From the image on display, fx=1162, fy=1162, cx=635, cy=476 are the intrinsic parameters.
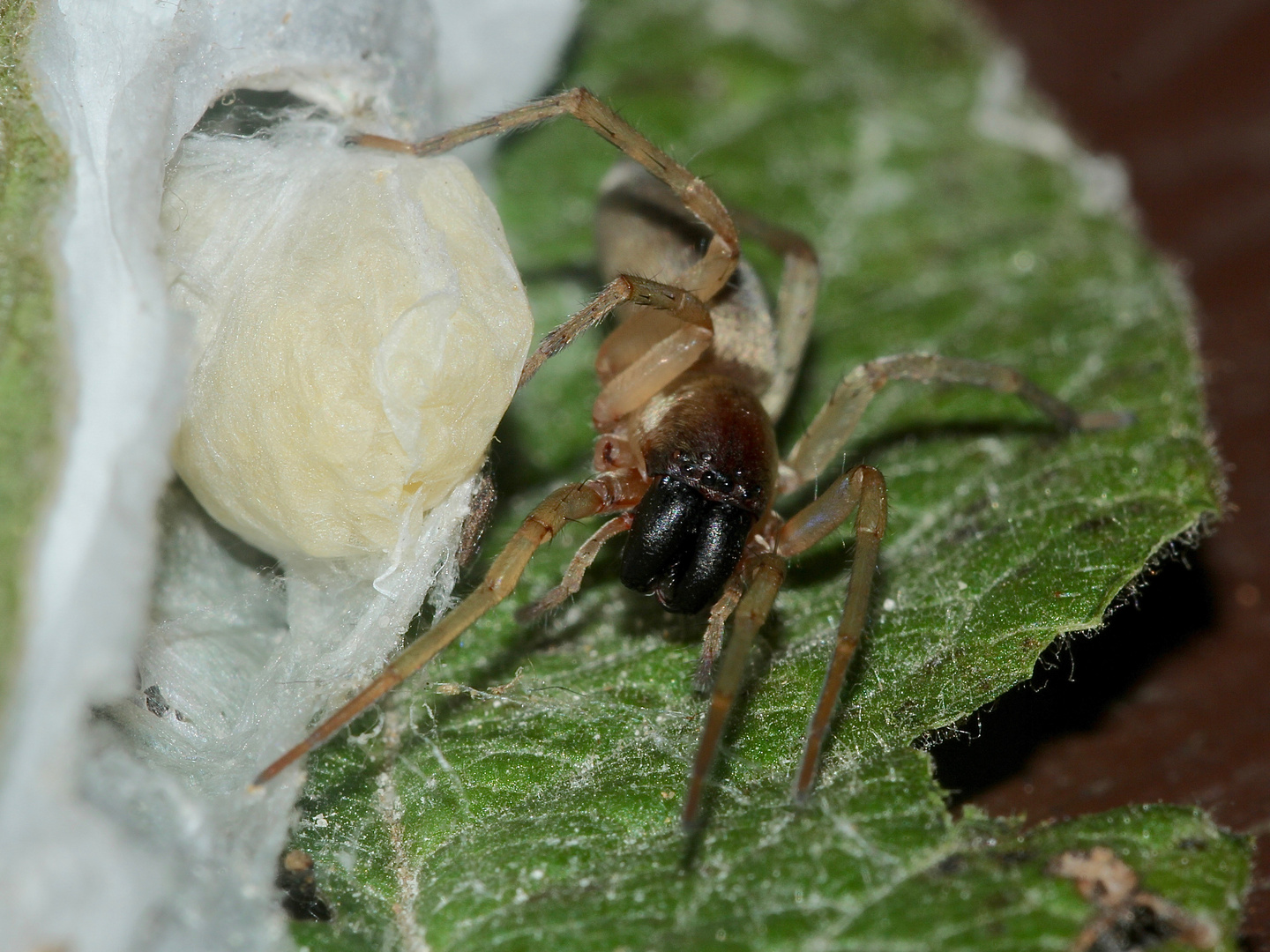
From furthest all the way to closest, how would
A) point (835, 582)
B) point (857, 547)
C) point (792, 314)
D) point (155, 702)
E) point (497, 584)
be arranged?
point (792, 314), point (835, 582), point (857, 547), point (497, 584), point (155, 702)

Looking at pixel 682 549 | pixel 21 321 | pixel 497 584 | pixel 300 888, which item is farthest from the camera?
pixel 682 549

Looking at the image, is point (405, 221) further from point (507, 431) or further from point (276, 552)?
point (507, 431)

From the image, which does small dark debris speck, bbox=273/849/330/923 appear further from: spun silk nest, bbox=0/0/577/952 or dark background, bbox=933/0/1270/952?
dark background, bbox=933/0/1270/952

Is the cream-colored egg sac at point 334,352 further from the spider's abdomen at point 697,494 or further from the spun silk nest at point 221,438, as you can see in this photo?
the spider's abdomen at point 697,494

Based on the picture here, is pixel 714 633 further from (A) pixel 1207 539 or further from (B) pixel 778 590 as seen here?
(A) pixel 1207 539

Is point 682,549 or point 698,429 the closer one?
point 682,549

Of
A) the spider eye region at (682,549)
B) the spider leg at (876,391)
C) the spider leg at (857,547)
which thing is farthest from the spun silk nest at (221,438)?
the spider leg at (876,391)

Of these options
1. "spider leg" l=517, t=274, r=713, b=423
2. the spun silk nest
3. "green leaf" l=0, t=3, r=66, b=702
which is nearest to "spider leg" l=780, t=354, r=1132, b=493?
"spider leg" l=517, t=274, r=713, b=423

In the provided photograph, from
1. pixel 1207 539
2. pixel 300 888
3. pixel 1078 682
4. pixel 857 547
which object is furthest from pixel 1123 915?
pixel 1207 539
